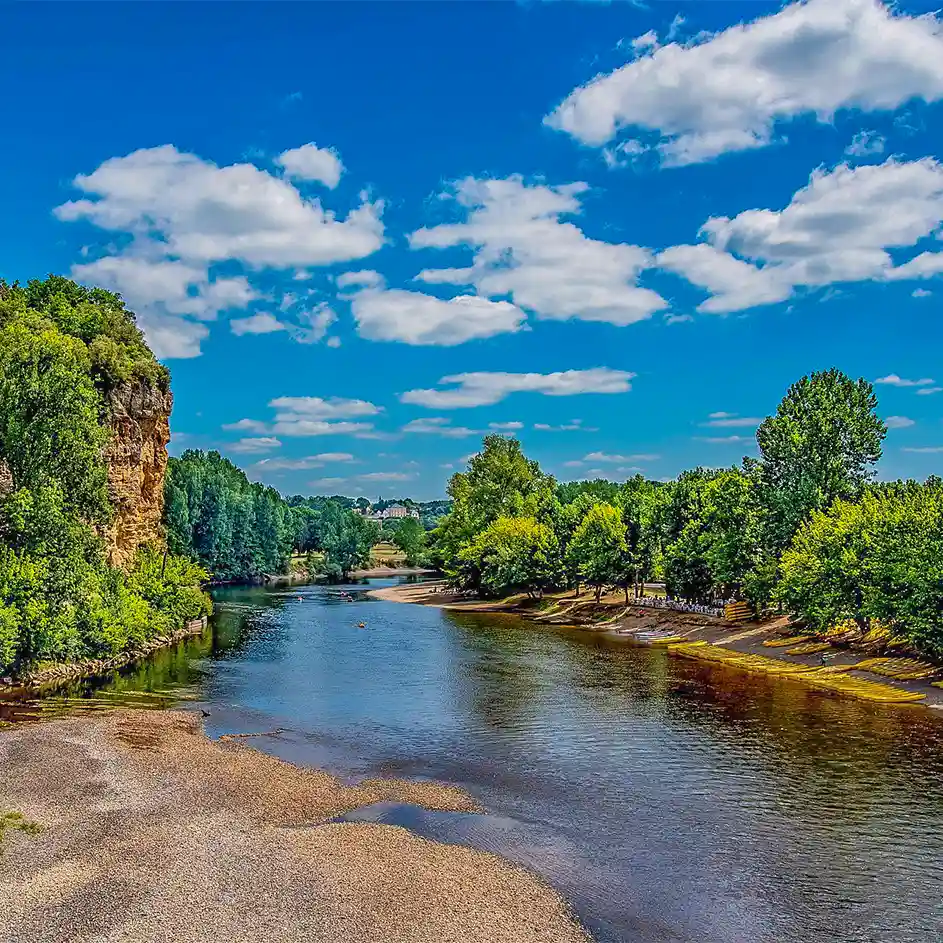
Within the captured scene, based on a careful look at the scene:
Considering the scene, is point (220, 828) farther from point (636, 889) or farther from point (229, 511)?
point (229, 511)

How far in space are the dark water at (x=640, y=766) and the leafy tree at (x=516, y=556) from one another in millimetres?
36463

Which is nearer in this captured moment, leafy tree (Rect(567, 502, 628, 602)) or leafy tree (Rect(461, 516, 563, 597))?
leafy tree (Rect(567, 502, 628, 602))

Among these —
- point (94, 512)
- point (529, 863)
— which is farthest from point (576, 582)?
point (529, 863)

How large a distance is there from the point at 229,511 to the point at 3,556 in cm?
9195

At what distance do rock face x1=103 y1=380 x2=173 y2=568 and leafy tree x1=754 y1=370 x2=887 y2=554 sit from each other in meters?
56.2

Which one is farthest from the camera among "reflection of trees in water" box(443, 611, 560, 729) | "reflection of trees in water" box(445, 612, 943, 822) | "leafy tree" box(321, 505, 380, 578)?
"leafy tree" box(321, 505, 380, 578)

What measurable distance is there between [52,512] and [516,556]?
64365mm

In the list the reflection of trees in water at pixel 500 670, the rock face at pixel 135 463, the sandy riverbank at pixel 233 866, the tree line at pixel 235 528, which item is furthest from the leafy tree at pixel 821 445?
the tree line at pixel 235 528

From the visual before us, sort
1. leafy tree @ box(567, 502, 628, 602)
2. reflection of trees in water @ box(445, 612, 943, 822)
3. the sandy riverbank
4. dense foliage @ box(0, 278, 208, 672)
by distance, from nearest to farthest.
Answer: the sandy riverbank < reflection of trees in water @ box(445, 612, 943, 822) < dense foliage @ box(0, 278, 208, 672) < leafy tree @ box(567, 502, 628, 602)

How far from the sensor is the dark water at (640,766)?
22891mm

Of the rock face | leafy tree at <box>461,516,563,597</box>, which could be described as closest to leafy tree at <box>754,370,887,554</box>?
leafy tree at <box>461,516,563,597</box>

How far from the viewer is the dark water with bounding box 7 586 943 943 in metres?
22.9

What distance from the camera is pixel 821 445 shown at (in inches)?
2820

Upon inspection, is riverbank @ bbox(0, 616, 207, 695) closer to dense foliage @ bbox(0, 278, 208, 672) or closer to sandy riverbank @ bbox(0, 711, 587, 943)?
dense foliage @ bbox(0, 278, 208, 672)
